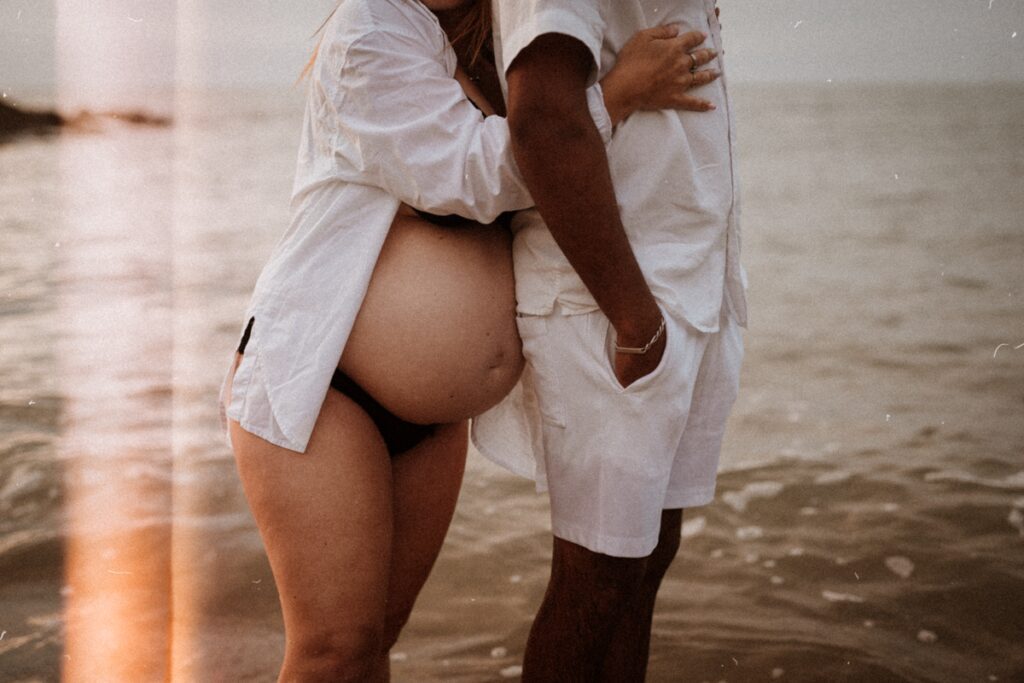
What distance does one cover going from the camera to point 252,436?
1.48 metres

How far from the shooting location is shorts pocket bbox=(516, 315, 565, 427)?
159cm

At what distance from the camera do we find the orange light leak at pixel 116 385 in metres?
2.91

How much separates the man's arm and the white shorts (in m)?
0.07

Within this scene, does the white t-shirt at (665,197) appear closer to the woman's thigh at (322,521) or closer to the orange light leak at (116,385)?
the woman's thigh at (322,521)

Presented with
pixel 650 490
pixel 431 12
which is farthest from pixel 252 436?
pixel 431 12

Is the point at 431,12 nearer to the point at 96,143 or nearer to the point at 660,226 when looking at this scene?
the point at 660,226

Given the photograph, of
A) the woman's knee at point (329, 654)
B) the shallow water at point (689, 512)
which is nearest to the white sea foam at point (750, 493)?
the shallow water at point (689, 512)

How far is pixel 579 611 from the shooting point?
5.39 ft

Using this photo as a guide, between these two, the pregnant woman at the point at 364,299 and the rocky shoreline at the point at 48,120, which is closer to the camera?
the pregnant woman at the point at 364,299

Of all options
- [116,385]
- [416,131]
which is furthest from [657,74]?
[116,385]

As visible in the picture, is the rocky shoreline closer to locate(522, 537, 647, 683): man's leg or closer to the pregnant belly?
the pregnant belly

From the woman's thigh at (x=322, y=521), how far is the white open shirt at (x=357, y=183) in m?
0.04

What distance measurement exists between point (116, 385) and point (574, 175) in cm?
447

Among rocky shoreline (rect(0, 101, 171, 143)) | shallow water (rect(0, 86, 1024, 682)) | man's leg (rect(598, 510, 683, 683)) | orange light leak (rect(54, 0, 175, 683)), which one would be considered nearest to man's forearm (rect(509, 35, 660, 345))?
man's leg (rect(598, 510, 683, 683))
